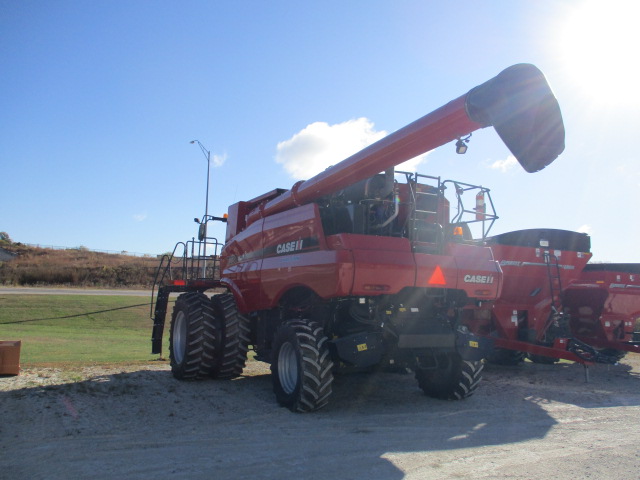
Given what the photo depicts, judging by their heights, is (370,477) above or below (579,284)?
below

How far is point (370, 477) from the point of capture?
4.30 meters

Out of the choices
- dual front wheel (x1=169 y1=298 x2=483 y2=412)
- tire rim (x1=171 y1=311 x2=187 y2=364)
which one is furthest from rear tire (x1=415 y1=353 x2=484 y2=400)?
tire rim (x1=171 y1=311 x2=187 y2=364)

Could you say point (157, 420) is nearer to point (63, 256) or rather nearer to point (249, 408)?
point (249, 408)

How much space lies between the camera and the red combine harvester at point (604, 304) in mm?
12062

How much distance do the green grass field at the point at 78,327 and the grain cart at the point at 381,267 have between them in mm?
5933

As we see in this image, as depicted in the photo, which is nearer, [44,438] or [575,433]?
[44,438]

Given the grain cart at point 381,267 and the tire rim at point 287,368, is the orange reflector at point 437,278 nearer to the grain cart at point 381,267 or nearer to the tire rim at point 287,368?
the grain cart at point 381,267

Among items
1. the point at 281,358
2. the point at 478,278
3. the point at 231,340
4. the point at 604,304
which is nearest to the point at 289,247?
the point at 281,358

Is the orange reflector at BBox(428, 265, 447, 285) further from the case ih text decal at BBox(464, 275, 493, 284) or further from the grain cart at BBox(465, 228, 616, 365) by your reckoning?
the grain cart at BBox(465, 228, 616, 365)

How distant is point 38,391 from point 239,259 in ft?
12.2

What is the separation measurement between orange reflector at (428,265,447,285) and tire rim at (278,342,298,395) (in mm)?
2036

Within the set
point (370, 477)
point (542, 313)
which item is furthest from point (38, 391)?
point (542, 313)

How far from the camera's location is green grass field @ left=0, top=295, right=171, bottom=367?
1322 centimetres

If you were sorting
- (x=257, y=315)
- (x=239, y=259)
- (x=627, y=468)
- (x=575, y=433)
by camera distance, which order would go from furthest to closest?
(x=239, y=259)
(x=257, y=315)
(x=575, y=433)
(x=627, y=468)
